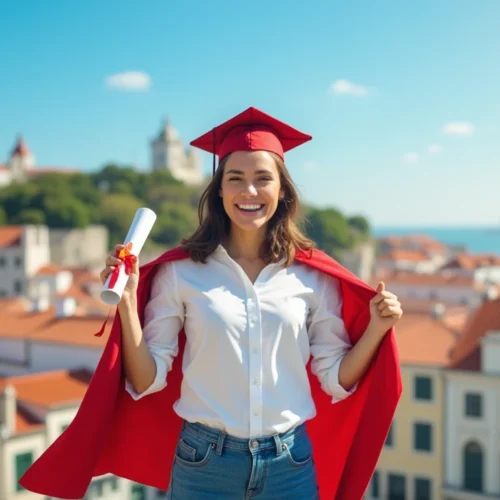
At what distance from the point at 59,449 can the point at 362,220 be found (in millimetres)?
73188

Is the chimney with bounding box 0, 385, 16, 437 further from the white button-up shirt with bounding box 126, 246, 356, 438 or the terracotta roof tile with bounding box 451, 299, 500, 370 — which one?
the white button-up shirt with bounding box 126, 246, 356, 438

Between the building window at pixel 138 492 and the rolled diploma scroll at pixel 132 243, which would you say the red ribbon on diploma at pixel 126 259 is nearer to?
the rolled diploma scroll at pixel 132 243

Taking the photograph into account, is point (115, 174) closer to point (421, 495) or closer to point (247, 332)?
point (421, 495)

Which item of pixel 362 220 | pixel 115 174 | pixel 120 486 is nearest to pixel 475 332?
pixel 120 486

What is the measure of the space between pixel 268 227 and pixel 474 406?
56.7ft

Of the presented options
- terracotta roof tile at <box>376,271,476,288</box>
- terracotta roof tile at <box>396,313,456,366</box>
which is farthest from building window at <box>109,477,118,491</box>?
terracotta roof tile at <box>376,271,476,288</box>

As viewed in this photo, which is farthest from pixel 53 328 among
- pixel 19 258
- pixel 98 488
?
pixel 19 258

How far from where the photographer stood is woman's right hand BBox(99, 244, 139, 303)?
221 centimetres

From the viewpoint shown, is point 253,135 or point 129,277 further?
point 253,135

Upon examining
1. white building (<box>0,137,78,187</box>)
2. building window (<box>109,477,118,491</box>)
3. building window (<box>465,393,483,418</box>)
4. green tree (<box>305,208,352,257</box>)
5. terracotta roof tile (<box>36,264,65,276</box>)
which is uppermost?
white building (<box>0,137,78,187</box>)

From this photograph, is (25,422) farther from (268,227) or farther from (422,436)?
(268,227)

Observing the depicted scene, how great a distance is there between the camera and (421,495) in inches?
762

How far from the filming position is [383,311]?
7.83ft

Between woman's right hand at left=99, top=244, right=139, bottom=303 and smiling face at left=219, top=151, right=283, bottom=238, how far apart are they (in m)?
0.37
